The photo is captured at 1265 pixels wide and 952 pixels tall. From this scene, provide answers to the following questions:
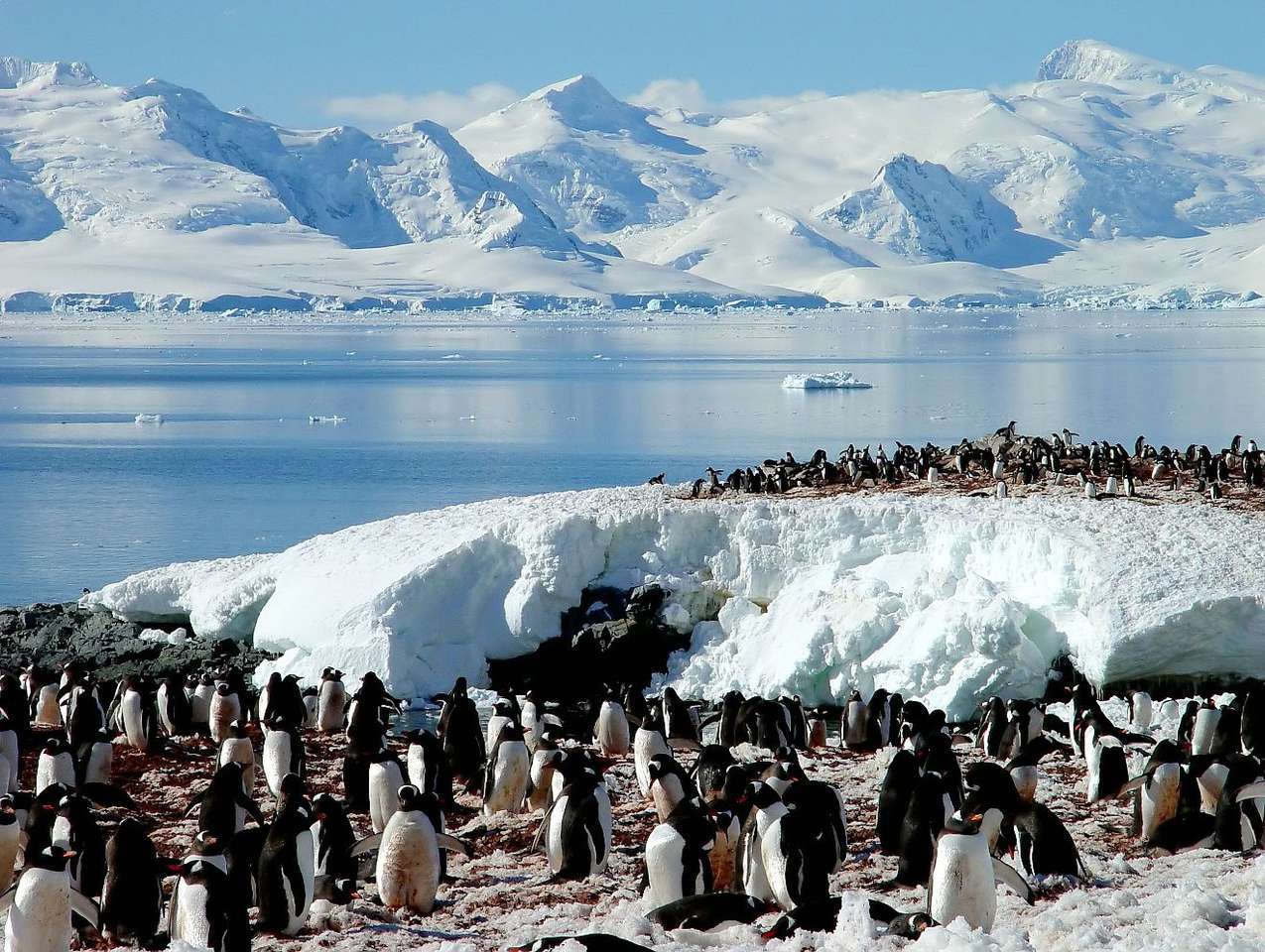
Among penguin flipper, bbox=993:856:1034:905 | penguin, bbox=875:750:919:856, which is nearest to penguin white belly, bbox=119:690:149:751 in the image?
penguin, bbox=875:750:919:856

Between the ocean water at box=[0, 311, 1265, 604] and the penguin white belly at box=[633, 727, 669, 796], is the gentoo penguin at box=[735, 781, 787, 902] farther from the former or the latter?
the ocean water at box=[0, 311, 1265, 604]

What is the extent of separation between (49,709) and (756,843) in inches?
378

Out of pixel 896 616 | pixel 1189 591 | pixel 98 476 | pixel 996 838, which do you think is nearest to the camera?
pixel 996 838

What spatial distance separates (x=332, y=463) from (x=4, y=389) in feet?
134

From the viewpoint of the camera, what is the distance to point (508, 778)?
10.6 m

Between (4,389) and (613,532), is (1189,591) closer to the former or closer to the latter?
(613,532)

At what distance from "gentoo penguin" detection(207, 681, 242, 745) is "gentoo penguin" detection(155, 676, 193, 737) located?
25.3 inches

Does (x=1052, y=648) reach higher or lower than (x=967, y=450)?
lower

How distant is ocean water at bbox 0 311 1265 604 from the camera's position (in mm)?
34434

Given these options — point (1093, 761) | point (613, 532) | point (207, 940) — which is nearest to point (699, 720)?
point (613, 532)

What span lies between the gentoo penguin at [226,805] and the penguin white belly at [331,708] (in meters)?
5.20

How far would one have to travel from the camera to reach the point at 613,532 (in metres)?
18.3

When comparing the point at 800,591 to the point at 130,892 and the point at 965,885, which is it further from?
the point at 130,892

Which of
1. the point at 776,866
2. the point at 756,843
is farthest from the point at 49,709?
the point at 776,866
